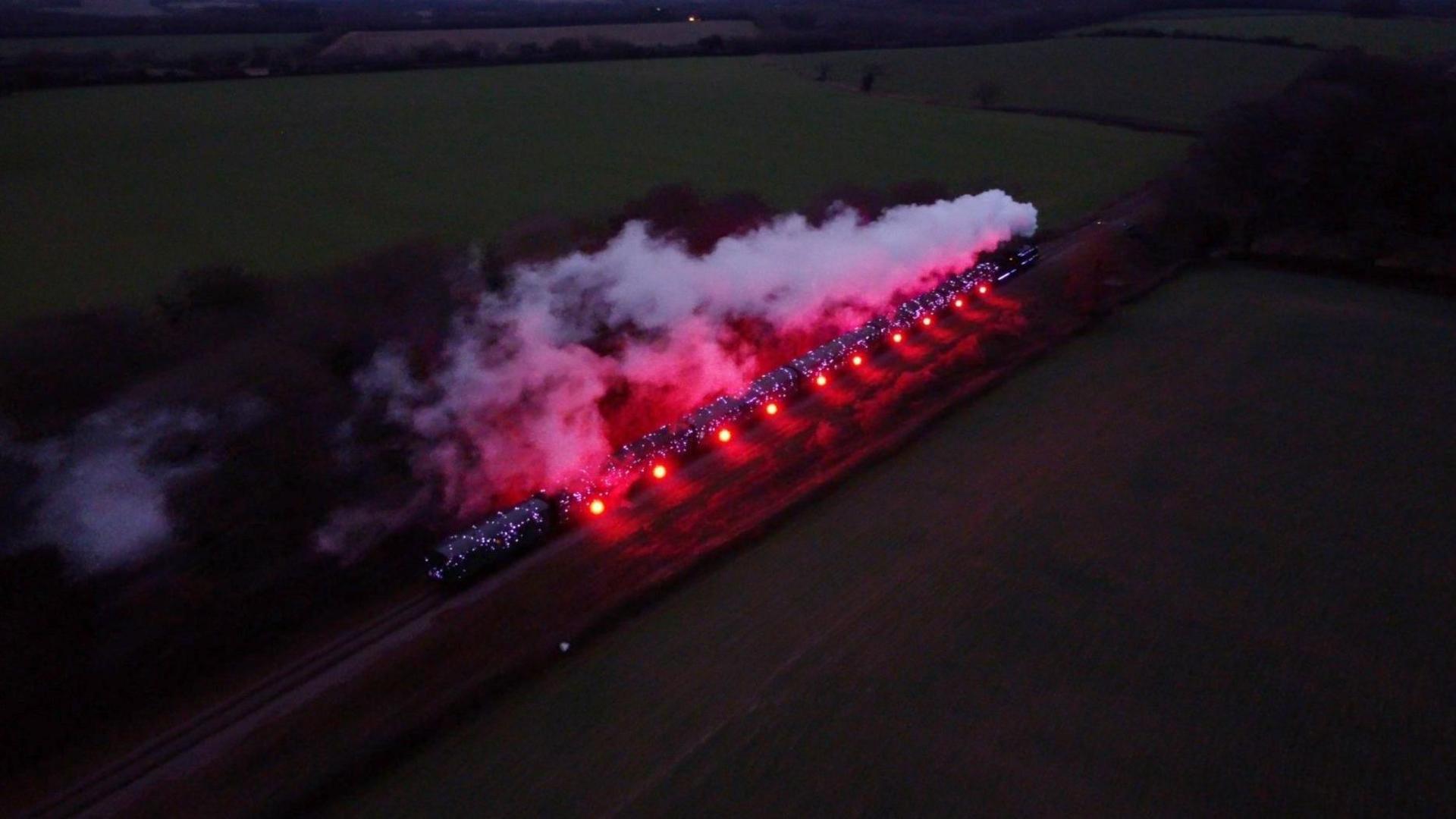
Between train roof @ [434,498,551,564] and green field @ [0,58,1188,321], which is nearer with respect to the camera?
train roof @ [434,498,551,564]

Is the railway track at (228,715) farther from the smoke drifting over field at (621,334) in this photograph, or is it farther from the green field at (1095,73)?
the green field at (1095,73)

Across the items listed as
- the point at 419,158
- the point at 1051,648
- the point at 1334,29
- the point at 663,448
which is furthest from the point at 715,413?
the point at 1334,29

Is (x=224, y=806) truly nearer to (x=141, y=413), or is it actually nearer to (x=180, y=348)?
(x=141, y=413)

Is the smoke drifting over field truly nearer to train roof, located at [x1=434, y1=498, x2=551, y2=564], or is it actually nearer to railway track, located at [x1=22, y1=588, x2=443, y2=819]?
train roof, located at [x1=434, y1=498, x2=551, y2=564]

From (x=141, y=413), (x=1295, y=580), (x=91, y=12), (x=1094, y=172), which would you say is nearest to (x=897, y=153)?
(x=1094, y=172)

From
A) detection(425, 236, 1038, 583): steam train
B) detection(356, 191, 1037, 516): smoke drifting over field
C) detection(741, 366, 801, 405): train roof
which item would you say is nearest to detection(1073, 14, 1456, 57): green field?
detection(356, 191, 1037, 516): smoke drifting over field
